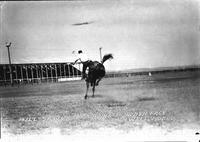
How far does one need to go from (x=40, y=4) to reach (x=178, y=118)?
4100 millimetres

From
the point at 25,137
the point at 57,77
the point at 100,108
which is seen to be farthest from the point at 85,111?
the point at 57,77

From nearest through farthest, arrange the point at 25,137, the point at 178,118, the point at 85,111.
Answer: the point at 25,137, the point at 178,118, the point at 85,111

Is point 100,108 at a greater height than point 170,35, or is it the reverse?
point 170,35

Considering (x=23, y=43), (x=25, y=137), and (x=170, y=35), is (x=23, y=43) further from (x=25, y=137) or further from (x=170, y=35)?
(x=170, y=35)

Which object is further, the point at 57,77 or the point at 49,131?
the point at 57,77

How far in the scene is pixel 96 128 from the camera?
20.7 feet

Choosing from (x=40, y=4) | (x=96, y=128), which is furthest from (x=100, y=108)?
(x=40, y=4)

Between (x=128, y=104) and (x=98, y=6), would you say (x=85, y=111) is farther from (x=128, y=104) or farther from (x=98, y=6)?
(x=98, y=6)

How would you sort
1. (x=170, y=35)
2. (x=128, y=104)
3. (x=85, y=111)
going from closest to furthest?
(x=170, y=35)
(x=85, y=111)
(x=128, y=104)

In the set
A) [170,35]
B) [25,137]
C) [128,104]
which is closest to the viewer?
[25,137]

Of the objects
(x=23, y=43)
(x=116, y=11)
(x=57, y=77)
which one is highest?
(x=116, y=11)

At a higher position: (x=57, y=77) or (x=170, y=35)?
(x=170, y=35)

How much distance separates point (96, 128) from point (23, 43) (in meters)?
2.58

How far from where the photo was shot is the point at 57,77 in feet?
125
